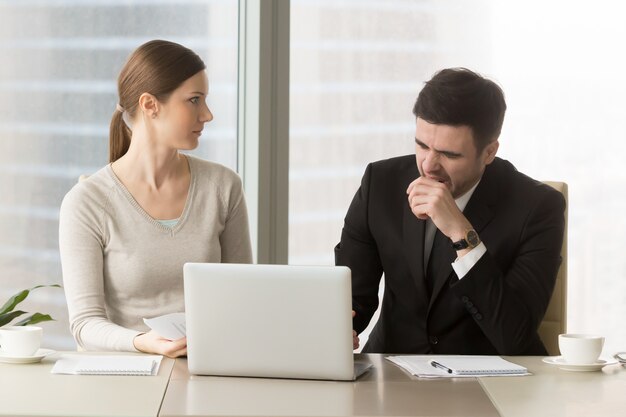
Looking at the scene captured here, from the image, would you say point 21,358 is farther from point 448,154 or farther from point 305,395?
point 448,154

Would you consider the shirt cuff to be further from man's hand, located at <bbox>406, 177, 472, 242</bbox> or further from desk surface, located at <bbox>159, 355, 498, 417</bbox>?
desk surface, located at <bbox>159, 355, 498, 417</bbox>

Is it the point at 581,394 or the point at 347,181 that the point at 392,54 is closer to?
the point at 347,181

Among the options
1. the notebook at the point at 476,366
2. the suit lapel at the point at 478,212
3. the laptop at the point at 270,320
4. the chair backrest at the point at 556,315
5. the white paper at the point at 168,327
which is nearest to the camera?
the laptop at the point at 270,320

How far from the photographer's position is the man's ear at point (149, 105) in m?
2.51

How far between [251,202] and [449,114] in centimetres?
131

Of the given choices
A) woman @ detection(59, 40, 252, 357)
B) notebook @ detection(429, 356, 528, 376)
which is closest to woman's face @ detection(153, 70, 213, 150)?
woman @ detection(59, 40, 252, 357)

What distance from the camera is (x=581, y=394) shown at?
1.68m

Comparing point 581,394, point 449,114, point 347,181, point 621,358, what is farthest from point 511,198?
point 347,181

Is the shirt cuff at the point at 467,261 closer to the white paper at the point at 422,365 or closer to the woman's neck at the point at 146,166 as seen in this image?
the white paper at the point at 422,365

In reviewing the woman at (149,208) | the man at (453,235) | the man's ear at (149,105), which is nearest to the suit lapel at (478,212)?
the man at (453,235)

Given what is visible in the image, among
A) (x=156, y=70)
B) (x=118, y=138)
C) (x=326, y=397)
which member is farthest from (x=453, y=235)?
(x=118, y=138)

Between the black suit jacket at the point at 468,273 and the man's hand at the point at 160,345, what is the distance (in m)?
0.59

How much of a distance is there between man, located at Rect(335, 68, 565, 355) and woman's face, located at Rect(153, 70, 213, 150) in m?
0.51

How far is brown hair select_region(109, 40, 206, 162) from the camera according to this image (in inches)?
98.3
